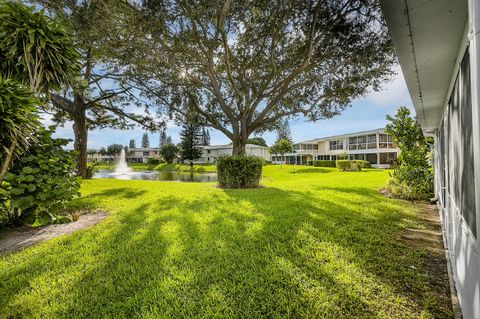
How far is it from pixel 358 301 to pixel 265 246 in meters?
1.46

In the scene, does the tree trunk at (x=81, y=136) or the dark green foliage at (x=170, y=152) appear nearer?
the tree trunk at (x=81, y=136)

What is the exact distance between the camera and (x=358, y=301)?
222 centimetres

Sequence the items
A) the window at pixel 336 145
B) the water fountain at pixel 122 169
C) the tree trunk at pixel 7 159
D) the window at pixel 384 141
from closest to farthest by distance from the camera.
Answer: the tree trunk at pixel 7 159
the water fountain at pixel 122 169
the window at pixel 384 141
the window at pixel 336 145

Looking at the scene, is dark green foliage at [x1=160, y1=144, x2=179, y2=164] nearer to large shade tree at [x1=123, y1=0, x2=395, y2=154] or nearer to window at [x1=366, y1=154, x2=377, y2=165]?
large shade tree at [x1=123, y1=0, x2=395, y2=154]

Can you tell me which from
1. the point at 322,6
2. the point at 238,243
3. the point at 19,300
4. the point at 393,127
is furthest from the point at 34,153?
the point at 393,127

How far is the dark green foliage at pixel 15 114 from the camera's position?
3566 millimetres

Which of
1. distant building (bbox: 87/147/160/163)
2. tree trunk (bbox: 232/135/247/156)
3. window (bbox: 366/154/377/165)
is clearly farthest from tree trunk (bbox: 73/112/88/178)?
distant building (bbox: 87/147/160/163)

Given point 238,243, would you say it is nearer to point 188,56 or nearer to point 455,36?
point 455,36

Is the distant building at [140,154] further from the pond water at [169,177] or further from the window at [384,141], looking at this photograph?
the window at [384,141]

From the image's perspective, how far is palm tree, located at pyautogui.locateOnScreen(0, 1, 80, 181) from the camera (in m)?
4.02

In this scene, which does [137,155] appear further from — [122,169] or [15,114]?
[15,114]

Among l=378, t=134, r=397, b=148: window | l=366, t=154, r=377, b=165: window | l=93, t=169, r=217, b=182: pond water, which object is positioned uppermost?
l=378, t=134, r=397, b=148: window

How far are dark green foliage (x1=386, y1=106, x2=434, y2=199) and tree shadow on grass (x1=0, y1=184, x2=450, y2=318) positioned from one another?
4.09m

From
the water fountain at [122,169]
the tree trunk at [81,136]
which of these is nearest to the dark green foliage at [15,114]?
the tree trunk at [81,136]
